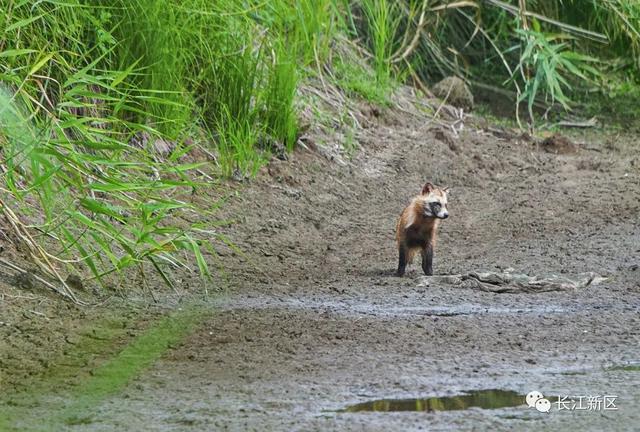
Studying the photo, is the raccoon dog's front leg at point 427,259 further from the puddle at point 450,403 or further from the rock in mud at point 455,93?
the rock in mud at point 455,93

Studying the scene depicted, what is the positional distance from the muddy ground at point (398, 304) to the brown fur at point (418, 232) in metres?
0.10

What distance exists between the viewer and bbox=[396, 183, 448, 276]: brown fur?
6613 mm

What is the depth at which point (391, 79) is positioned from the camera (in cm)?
1092

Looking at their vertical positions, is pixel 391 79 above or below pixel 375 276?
above

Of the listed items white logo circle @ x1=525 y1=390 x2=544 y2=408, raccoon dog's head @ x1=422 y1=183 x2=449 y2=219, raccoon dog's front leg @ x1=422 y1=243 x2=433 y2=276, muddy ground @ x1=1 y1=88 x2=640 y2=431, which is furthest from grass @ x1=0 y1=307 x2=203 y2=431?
raccoon dog's head @ x1=422 y1=183 x2=449 y2=219

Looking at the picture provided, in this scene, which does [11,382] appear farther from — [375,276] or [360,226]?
[360,226]

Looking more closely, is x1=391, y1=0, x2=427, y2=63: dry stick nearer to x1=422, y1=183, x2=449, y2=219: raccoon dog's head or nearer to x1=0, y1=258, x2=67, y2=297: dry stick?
x1=422, y1=183, x2=449, y2=219: raccoon dog's head

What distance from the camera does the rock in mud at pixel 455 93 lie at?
1099 cm

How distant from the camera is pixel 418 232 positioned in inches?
261

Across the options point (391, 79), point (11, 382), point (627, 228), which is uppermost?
point (391, 79)

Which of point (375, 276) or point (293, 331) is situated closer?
point (293, 331)

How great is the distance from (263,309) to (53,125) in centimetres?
123

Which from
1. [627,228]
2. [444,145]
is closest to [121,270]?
[627,228]

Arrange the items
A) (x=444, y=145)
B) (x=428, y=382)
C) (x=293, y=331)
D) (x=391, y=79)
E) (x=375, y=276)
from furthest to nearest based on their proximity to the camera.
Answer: (x=391, y=79)
(x=444, y=145)
(x=375, y=276)
(x=293, y=331)
(x=428, y=382)
